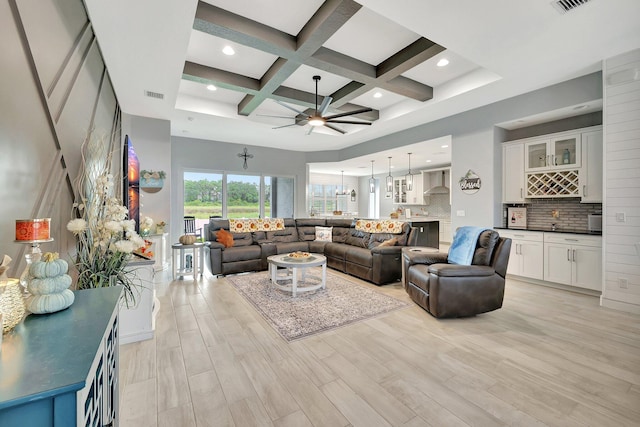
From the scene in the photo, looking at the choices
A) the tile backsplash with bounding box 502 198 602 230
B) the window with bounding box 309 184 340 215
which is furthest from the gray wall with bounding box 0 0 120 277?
the window with bounding box 309 184 340 215

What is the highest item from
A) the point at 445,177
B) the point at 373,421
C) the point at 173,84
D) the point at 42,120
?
the point at 173,84

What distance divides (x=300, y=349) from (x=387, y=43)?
360 centimetres

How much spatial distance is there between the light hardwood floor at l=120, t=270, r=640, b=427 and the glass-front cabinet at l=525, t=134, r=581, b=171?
2.25 metres

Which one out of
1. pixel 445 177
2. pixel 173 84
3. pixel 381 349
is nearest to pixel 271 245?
pixel 173 84

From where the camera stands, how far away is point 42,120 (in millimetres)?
1589

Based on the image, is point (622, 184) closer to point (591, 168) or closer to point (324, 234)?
point (591, 168)

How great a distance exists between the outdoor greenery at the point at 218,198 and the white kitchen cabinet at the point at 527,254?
608cm

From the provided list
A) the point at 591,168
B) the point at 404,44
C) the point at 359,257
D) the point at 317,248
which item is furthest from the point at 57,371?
the point at 591,168

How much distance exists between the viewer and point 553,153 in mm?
4359

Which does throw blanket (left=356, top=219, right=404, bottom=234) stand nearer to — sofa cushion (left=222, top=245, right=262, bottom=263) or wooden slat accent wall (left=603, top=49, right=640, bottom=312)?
sofa cushion (left=222, top=245, right=262, bottom=263)

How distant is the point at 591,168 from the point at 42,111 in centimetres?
604

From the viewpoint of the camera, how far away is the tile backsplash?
434 cm

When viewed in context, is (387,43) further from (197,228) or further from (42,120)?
(197,228)

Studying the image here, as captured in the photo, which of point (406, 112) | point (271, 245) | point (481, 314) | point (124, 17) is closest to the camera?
point (124, 17)
